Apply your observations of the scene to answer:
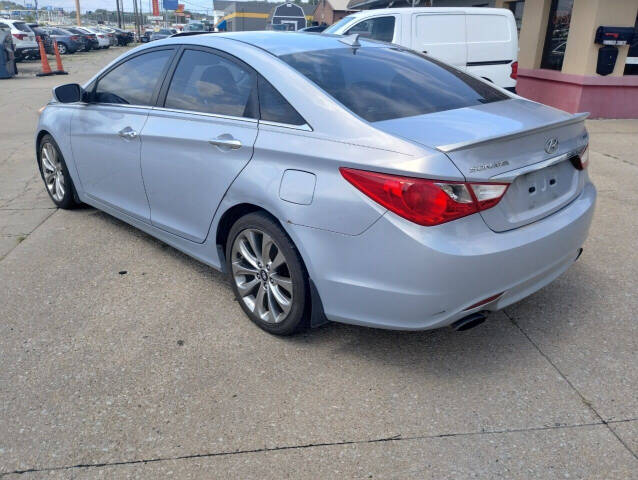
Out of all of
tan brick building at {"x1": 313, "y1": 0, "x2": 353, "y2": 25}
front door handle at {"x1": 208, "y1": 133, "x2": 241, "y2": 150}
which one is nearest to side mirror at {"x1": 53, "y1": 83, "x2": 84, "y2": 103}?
front door handle at {"x1": 208, "y1": 133, "x2": 241, "y2": 150}

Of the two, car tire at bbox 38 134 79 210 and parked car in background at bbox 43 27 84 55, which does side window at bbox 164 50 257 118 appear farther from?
parked car in background at bbox 43 27 84 55

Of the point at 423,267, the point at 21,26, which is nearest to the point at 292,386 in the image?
the point at 423,267

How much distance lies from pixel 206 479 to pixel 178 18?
147m

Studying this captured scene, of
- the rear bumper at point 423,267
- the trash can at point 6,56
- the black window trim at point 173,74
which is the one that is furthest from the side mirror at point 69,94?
the trash can at point 6,56

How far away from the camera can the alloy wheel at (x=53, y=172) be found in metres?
5.20

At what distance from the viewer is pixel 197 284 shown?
396cm

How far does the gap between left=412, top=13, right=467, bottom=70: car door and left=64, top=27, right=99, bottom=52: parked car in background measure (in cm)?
3362

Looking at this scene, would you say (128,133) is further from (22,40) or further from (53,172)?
(22,40)

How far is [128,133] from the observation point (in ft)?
13.1

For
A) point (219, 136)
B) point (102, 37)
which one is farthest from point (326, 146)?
point (102, 37)

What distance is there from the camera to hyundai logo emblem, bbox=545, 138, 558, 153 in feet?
9.33

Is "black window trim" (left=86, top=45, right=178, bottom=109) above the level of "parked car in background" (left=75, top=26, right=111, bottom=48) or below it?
above

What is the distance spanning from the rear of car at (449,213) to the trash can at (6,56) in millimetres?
19332

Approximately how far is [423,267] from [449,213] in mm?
259
